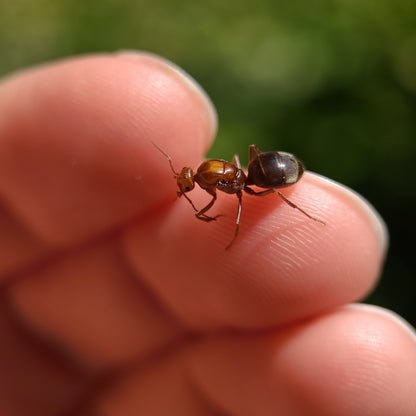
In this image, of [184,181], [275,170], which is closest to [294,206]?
[275,170]

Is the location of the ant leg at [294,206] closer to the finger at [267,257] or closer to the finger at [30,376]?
the finger at [267,257]

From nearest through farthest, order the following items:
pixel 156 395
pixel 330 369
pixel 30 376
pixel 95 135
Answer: pixel 330 369
pixel 95 135
pixel 156 395
pixel 30 376

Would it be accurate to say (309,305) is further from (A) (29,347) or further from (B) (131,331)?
(A) (29,347)

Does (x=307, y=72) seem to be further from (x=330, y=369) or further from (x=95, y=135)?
(x=330, y=369)

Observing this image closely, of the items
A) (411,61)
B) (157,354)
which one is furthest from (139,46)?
(157,354)

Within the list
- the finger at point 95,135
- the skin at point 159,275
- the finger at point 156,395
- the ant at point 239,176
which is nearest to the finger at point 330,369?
the skin at point 159,275
